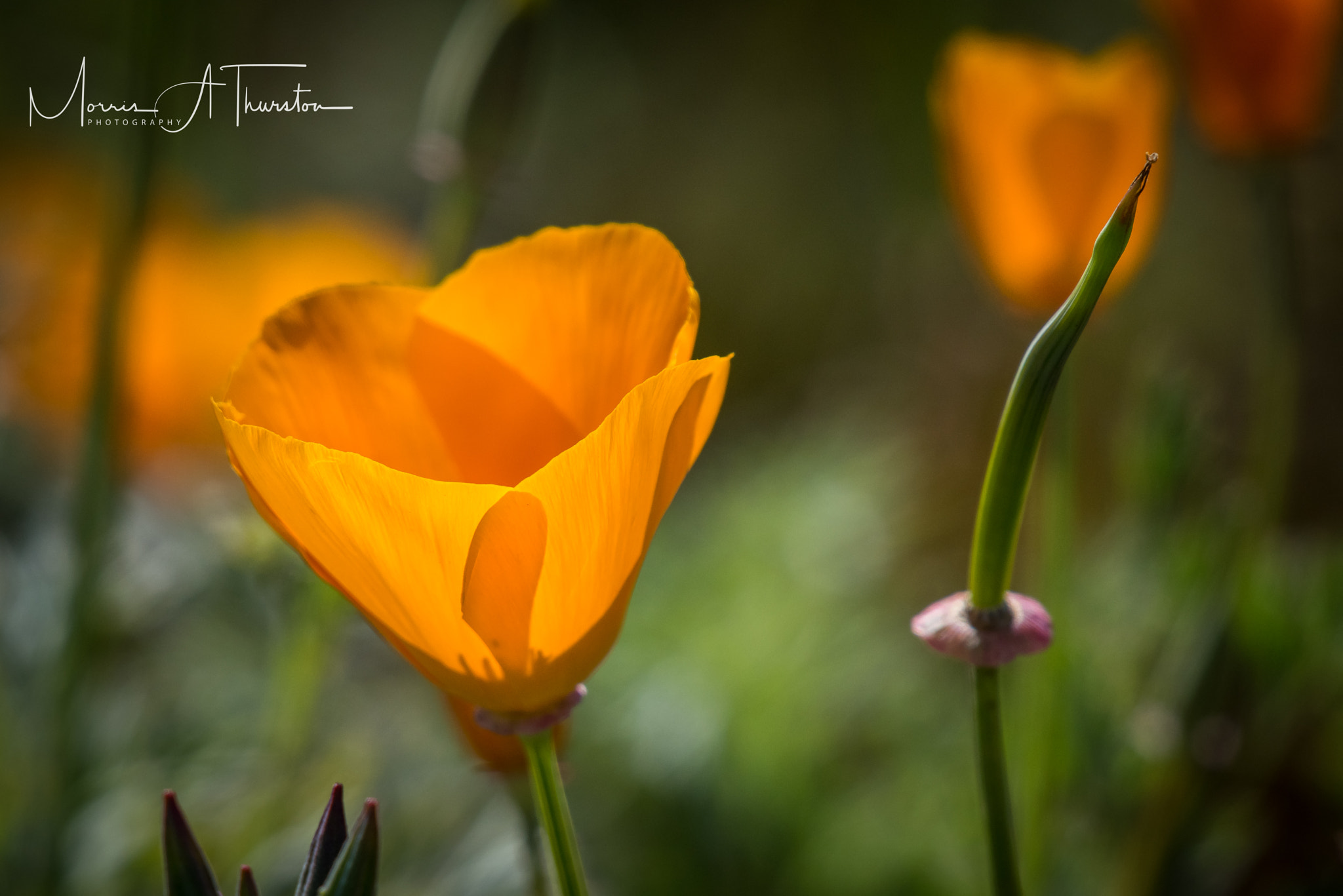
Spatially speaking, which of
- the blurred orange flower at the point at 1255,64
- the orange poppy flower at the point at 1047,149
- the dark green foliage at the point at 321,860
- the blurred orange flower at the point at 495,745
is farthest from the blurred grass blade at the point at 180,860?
the blurred orange flower at the point at 1255,64

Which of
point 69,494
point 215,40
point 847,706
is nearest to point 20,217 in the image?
point 69,494

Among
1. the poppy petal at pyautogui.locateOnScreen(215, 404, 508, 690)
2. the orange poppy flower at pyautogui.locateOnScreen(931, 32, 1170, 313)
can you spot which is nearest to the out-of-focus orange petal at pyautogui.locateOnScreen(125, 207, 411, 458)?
the orange poppy flower at pyautogui.locateOnScreen(931, 32, 1170, 313)

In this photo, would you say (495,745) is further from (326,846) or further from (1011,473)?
(1011,473)

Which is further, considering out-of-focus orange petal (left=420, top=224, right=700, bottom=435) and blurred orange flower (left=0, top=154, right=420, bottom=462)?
blurred orange flower (left=0, top=154, right=420, bottom=462)

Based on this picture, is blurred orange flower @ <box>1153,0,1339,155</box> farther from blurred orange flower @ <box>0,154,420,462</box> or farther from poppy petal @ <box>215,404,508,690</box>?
blurred orange flower @ <box>0,154,420,462</box>

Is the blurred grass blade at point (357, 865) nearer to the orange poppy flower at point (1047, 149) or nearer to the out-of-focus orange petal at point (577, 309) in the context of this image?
the out-of-focus orange petal at point (577, 309)

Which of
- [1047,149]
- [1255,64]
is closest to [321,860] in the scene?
[1047,149]

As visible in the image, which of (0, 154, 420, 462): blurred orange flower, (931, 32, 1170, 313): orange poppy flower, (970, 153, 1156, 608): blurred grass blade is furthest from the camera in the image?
(0, 154, 420, 462): blurred orange flower
